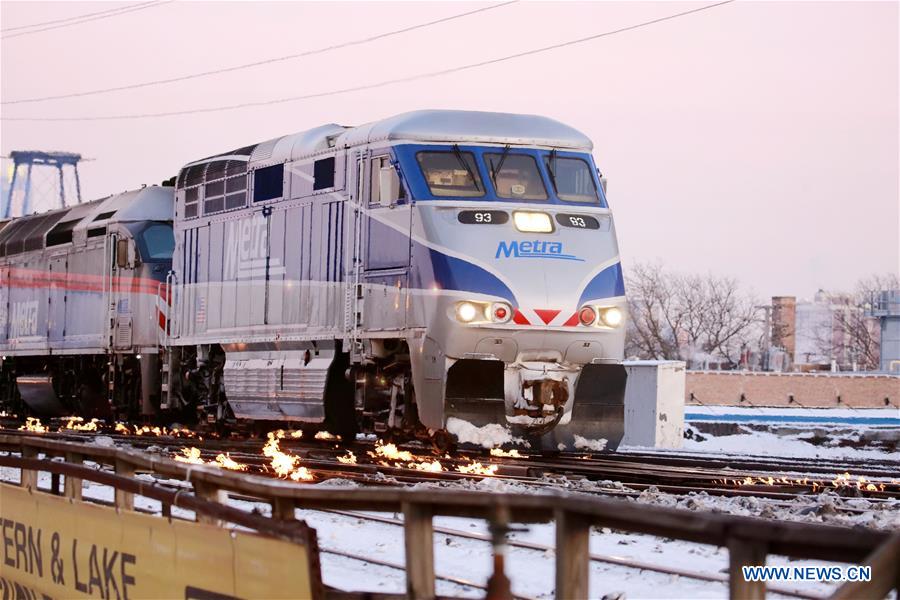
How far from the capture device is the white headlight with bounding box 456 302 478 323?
1479cm

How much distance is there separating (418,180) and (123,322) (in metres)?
10.1

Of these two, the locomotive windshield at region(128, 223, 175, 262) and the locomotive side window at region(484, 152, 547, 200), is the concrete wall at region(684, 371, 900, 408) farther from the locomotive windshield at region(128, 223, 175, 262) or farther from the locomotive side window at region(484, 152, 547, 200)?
the locomotive side window at region(484, 152, 547, 200)

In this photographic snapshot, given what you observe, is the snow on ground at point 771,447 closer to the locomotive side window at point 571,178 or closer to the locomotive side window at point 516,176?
the locomotive side window at point 571,178

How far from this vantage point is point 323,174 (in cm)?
1744

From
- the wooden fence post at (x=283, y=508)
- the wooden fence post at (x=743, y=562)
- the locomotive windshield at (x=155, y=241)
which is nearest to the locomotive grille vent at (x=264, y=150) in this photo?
the locomotive windshield at (x=155, y=241)

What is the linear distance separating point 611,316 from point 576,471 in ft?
6.46

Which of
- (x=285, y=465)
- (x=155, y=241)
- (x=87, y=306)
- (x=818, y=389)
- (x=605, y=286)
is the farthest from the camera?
(x=818, y=389)

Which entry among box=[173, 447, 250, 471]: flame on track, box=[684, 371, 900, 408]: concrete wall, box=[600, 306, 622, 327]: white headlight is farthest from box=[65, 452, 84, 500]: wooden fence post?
box=[684, 371, 900, 408]: concrete wall

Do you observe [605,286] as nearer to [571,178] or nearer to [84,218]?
[571,178]

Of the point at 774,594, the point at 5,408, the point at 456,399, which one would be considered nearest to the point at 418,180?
the point at 456,399

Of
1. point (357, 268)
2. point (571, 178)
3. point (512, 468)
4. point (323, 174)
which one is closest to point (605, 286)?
point (571, 178)

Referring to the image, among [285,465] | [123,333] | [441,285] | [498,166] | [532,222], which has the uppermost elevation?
[498,166]

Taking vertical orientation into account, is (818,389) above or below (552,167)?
below

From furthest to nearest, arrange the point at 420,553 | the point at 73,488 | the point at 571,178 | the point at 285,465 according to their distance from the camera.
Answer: the point at 571,178 → the point at 285,465 → the point at 73,488 → the point at 420,553
